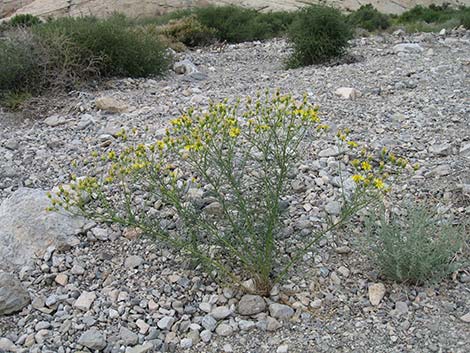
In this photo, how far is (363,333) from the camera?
2.99 metres

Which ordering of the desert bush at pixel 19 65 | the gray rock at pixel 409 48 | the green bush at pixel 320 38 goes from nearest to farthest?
the desert bush at pixel 19 65, the gray rock at pixel 409 48, the green bush at pixel 320 38

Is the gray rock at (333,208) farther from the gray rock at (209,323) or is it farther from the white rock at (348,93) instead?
the white rock at (348,93)

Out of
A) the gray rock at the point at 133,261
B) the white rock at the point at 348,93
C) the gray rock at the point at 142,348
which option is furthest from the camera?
the white rock at the point at 348,93

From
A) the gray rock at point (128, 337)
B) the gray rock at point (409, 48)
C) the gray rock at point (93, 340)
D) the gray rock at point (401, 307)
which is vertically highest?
the gray rock at point (93, 340)

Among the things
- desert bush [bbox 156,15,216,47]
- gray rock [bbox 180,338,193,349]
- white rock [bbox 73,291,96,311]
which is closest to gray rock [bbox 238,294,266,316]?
gray rock [bbox 180,338,193,349]

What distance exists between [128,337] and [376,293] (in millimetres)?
1346

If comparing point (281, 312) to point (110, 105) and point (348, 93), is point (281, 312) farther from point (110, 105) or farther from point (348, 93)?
point (110, 105)

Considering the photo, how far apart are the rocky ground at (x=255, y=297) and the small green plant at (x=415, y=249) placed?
86mm

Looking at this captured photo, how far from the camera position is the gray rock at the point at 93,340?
9.91 ft

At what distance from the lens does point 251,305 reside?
3.19m

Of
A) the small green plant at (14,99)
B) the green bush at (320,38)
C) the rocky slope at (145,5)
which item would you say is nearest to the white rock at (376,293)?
the small green plant at (14,99)

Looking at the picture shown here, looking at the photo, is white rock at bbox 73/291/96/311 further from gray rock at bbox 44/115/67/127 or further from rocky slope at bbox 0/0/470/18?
rocky slope at bbox 0/0/470/18

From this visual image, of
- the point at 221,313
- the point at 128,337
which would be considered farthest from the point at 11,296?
the point at 221,313

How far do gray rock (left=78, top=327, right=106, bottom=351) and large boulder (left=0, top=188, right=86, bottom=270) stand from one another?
0.91m
